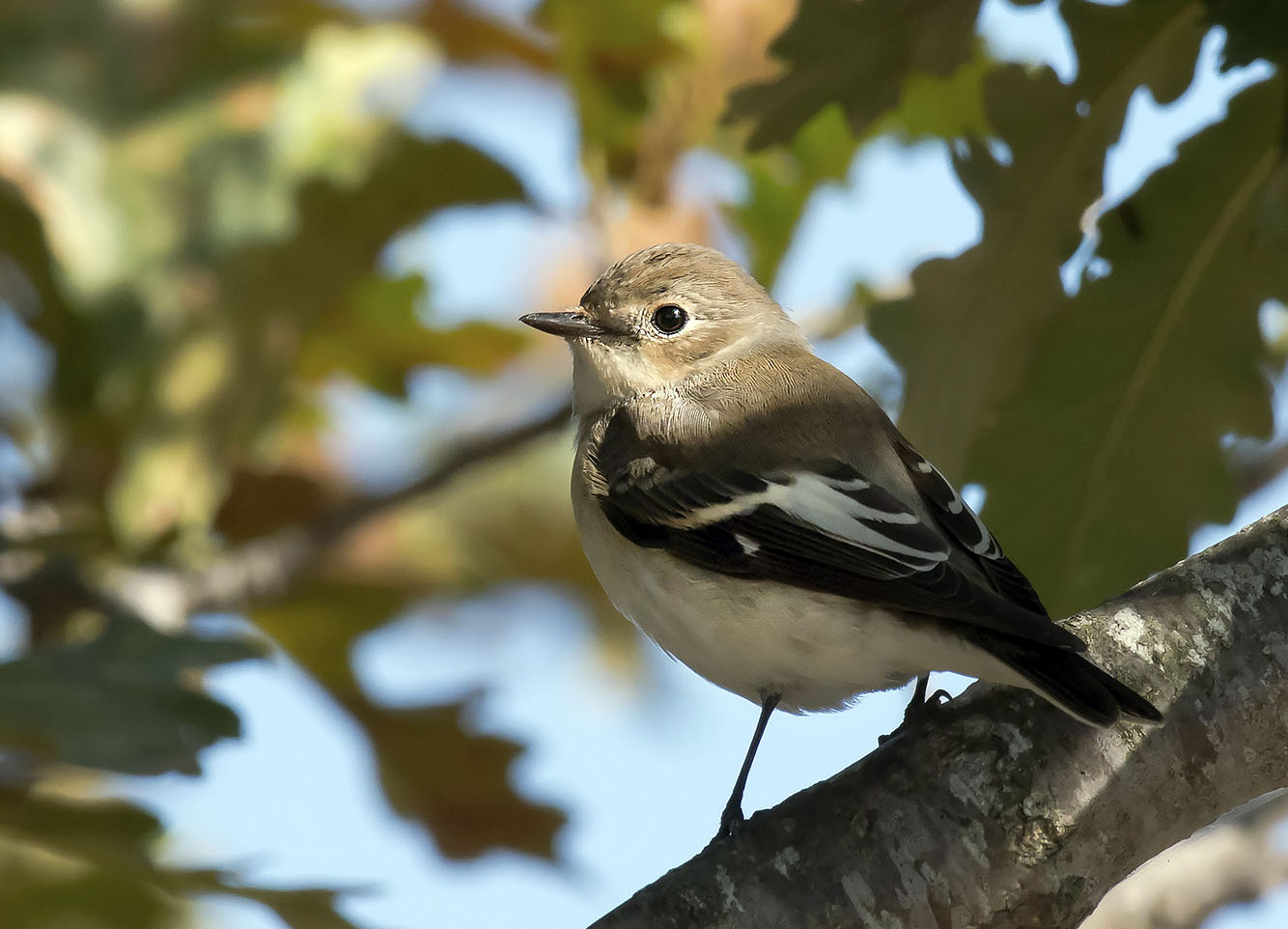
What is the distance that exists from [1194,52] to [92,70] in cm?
246

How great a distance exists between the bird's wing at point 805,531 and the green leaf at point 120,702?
842mm

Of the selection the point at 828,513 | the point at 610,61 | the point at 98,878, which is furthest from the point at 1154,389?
the point at 98,878

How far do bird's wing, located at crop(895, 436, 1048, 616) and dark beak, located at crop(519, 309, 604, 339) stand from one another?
33.2 inches

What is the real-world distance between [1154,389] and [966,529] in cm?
41

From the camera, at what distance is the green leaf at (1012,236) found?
2645mm

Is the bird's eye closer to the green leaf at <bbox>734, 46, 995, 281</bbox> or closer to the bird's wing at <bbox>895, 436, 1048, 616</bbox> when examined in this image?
the green leaf at <bbox>734, 46, 995, 281</bbox>

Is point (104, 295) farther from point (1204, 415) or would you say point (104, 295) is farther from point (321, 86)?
point (1204, 415)

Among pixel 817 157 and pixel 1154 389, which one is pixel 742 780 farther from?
pixel 817 157

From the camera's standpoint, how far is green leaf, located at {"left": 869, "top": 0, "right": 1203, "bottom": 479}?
8.68 feet

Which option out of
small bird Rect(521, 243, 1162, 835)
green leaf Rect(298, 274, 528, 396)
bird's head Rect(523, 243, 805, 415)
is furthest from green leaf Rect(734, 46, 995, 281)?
green leaf Rect(298, 274, 528, 396)

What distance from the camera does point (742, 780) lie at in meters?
2.65

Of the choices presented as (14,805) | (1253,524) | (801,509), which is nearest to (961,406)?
(801,509)

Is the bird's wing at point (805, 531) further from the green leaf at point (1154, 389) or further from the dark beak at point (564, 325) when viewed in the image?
the dark beak at point (564, 325)

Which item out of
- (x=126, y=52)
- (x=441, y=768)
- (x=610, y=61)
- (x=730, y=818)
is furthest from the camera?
(x=126, y=52)
